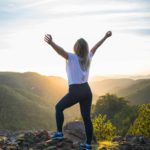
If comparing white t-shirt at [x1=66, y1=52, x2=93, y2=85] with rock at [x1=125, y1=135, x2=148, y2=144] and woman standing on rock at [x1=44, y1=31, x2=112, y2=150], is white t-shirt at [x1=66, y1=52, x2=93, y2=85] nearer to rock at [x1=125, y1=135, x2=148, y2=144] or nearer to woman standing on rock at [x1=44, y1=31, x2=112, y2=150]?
woman standing on rock at [x1=44, y1=31, x2=112, y2=150]

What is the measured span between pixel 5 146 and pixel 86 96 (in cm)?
381

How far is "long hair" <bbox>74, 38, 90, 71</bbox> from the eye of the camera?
34.7 ft

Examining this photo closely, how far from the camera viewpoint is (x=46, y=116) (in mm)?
154375

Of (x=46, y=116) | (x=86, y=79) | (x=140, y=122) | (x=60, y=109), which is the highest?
(x=86, y=79)

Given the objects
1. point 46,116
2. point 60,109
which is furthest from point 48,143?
point 46,116

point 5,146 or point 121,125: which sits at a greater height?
point 5,146

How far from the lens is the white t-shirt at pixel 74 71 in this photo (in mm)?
10602

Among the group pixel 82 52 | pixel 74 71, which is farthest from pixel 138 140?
pixel 82 52

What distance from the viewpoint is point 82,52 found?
35.1 feet

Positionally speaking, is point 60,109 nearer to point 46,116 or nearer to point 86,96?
point 86,96

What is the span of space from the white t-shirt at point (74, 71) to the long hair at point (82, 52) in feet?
0.44

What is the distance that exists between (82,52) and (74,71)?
1.95 feet

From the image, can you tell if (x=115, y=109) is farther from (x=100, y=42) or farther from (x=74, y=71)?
(x=74, y=71)

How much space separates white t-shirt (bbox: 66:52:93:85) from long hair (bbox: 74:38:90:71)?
135mm
